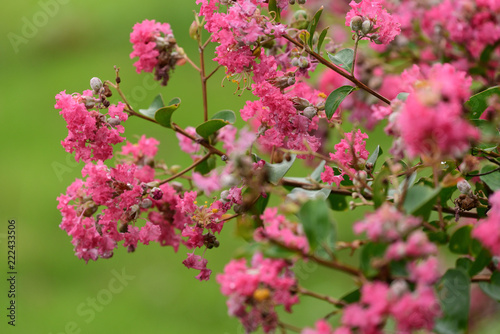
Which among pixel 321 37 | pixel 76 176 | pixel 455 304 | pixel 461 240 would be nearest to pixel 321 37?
pixel 321 37

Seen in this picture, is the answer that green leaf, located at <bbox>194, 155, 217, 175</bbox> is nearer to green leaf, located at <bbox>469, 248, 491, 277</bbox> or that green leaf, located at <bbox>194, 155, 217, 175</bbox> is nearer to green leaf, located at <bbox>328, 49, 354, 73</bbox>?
green leaf, located at <bbox>328, 49, 354, 73</bbox>

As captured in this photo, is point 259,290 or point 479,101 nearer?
point 259,290

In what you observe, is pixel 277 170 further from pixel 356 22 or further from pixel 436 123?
pixel 436 123

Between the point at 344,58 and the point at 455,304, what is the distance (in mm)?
554

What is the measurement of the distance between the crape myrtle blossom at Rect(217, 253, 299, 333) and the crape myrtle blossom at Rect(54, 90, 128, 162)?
1.50 feet

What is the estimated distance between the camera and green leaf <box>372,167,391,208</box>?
73 cm

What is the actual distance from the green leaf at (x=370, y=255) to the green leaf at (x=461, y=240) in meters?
0.21

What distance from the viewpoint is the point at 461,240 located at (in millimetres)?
812

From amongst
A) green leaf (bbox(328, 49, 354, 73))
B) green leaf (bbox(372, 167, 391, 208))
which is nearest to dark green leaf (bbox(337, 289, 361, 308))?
green leaf (bbox(372, 167, 391, 208))

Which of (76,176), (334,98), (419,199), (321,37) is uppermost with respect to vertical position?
(76,176)

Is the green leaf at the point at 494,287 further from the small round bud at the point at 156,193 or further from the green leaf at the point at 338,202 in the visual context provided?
the small round bud at the point at 156,193

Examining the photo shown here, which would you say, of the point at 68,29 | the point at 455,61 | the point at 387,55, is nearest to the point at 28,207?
the point at 68,29

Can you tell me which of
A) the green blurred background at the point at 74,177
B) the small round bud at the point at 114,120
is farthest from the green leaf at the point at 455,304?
the green blurred background at the point at 74,177

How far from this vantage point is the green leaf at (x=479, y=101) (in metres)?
0.97
